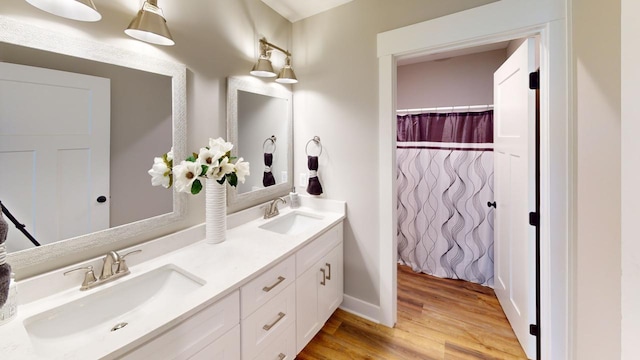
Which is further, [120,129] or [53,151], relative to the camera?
[120,129]

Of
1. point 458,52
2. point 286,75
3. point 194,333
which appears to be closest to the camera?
point 194,333

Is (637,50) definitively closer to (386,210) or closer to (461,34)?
(461,34)

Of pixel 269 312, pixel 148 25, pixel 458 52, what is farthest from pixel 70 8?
pixel 458 52

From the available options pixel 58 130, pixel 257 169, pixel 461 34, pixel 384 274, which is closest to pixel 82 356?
pixel 58 130

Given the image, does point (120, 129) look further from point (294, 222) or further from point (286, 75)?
point (294, 222)

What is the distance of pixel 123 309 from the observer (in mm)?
1076

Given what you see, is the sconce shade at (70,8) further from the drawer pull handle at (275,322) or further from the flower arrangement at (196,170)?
the drawer pull handle at (275,322)

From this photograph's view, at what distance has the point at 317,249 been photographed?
174 centimetres

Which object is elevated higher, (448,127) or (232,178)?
(448,127)

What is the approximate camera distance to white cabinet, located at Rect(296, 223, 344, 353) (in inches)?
61.6

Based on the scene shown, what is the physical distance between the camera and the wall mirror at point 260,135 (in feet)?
5.80

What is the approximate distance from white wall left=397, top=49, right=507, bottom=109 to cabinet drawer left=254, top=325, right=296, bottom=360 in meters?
2.73

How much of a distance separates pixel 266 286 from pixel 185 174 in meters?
0.70

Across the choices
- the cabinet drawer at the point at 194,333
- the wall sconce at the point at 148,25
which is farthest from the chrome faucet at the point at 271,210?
the wall sconce at the point at 148,25
